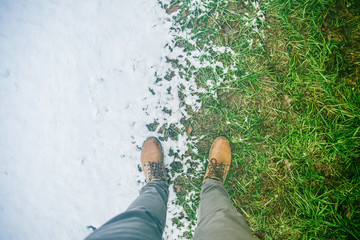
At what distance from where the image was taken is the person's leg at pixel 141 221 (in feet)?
3.03

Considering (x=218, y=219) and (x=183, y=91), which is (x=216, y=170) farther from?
(x=183, y=91)

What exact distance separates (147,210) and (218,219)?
50 cm

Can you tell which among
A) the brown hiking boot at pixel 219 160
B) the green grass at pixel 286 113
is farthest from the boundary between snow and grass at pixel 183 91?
the brown hiking boot at pixel 219 160

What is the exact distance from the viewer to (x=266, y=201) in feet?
5.12

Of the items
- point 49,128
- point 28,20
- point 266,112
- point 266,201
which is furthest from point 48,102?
point 266,201

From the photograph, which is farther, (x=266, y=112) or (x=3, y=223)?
(x=3, y=223)

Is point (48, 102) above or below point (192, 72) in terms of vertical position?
above

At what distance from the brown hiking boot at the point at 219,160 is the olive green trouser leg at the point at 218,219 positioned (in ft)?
0.39

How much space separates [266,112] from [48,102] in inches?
90.7

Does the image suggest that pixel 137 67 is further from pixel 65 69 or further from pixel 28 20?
pixel 28 20

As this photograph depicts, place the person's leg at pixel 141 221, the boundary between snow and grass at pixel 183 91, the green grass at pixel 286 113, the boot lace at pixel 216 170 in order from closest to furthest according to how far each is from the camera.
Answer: the person's leg at pixel 141 221 < the green grass at pixel 286 113 < the boot lace at pixel 216 170 < the boundary between snow and grass at pixel 183 91

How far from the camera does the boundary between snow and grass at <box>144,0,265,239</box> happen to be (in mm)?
1682

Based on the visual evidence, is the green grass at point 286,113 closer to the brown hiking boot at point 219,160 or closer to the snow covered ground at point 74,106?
the brown hiking boot at point 219,160

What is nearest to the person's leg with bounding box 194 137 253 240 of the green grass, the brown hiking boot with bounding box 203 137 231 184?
the brown hiking boot with bounding box 203 137 231 184
